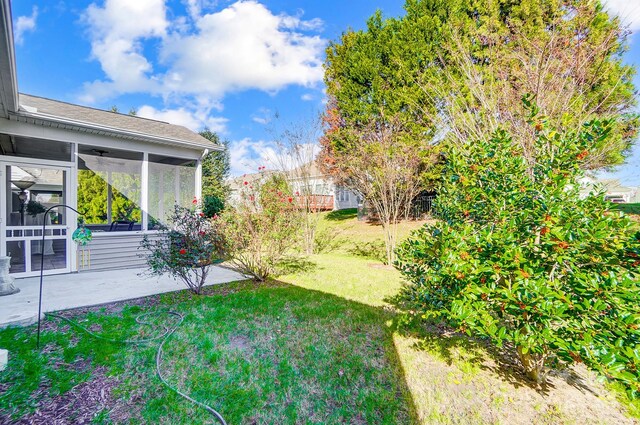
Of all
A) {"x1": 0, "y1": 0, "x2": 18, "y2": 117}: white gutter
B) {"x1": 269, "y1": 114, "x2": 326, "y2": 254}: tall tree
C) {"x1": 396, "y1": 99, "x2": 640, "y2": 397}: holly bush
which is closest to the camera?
{"x1": 396, "y1": 99, "x2": 640, "y2": 397}: holly bush

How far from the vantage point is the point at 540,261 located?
233 centimetres

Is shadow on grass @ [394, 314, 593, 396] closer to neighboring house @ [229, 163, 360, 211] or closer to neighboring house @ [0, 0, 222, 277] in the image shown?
neighboring house @ [229, 163, 360, 211]

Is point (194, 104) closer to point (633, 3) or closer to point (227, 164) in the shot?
point (227, 164)

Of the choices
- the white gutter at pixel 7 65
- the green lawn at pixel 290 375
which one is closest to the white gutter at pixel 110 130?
the white gutter at pixel 7 65

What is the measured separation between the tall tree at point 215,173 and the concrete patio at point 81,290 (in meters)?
11.0

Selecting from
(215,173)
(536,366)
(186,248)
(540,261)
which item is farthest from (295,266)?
(215,173)

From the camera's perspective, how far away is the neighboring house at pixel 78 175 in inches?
232

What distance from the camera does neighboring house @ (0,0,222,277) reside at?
5.89 m

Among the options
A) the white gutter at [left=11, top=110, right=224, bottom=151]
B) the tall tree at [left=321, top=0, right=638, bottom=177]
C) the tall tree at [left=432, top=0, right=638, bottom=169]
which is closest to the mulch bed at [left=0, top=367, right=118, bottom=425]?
the tall tree at [left=321, top=0, right=638, bottom=177]

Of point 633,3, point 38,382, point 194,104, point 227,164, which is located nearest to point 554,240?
point 38,382

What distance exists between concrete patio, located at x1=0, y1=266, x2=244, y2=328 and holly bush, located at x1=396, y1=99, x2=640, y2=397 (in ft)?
16.0

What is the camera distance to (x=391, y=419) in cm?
229

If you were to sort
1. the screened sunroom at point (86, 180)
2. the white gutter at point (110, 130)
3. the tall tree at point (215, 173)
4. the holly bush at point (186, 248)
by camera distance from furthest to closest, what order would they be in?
1. the tall tree at point (215, 173)
2. the screened sunroom at point (86, 180)
3. the white gutter at point (110, 130)
4. the holly bush at point (186, 248)

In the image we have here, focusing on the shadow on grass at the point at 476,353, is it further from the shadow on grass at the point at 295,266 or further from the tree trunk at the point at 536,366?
the shadow on grass at the point at 295,266
